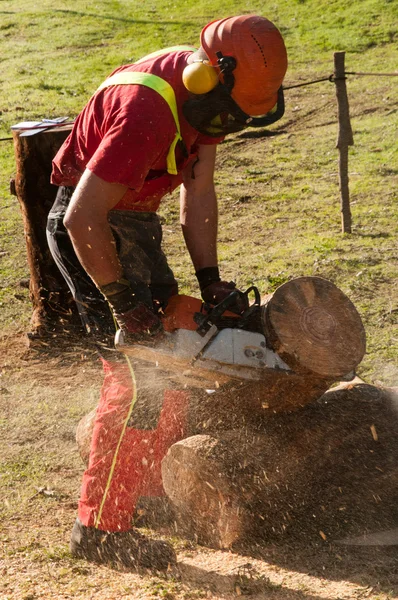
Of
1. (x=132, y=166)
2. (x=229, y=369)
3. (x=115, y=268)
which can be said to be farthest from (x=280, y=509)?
(x=132, y=166)

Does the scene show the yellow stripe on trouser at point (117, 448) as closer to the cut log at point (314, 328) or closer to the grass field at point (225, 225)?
the grass field at point (225, 225)

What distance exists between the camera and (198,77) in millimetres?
2598

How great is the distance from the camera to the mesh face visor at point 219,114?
105 inches

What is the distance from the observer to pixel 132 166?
2.50m

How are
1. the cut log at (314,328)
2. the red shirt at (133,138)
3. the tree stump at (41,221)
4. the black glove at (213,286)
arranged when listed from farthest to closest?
the tree stump at (41,221)
the black glove at (213,286)
the cut log at (314,328)
the red shirt at (133,138)

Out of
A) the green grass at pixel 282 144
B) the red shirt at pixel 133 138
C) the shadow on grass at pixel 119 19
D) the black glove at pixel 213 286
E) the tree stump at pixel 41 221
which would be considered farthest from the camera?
the shadow on grass at pixel 119 19

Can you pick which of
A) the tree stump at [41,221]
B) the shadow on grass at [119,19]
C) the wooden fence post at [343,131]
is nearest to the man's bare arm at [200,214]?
the tree stump at [41,221]

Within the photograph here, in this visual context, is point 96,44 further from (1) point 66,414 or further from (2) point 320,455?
(2) point 320,455

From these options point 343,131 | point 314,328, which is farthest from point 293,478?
point 343,131

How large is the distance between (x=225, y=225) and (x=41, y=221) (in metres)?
2.35

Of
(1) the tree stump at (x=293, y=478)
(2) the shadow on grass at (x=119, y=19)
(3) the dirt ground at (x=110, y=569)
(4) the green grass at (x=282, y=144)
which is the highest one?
(2) the shadow on grass at (x=119, y=19)

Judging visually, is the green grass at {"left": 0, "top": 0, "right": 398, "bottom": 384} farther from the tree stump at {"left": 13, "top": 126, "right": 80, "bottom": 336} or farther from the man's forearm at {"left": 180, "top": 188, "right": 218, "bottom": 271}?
the man's forearm at {"left": 180, "top": 188, "right": 218, "bottom": 271}

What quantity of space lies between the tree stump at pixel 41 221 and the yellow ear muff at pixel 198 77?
2094mm

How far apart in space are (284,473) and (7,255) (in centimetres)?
398
